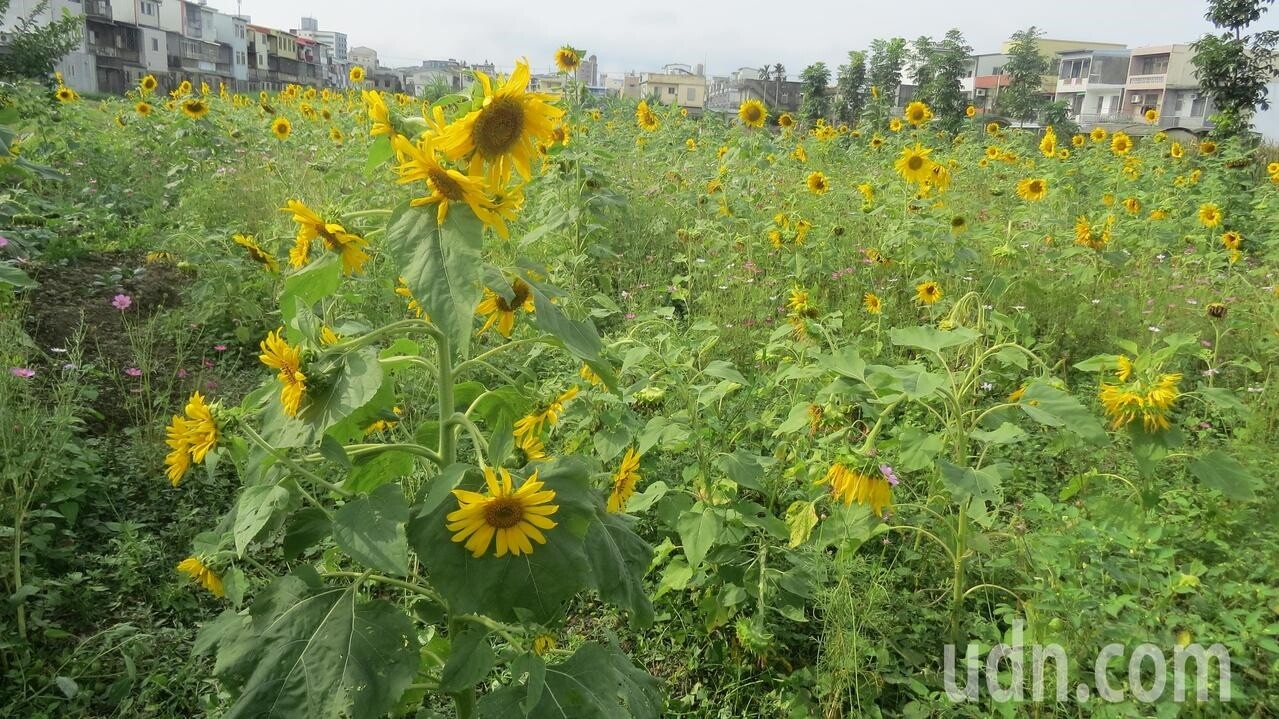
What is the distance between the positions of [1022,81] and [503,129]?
21.1 metres

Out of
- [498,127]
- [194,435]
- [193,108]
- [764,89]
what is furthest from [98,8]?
[498,127]

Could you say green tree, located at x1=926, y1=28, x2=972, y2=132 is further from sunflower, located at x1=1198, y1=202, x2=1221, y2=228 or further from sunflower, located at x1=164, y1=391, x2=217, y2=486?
sunflower, located at x1=164, y1=391, x2=217, y2=486

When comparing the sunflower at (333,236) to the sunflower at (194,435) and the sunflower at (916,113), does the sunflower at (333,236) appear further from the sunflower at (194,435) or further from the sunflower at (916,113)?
the sunflower at (916,113)

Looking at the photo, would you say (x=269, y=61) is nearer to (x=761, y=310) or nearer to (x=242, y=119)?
(x=242, y=119)

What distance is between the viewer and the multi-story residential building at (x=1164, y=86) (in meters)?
46.2

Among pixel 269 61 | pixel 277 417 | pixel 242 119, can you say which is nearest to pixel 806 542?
pixel 277 417

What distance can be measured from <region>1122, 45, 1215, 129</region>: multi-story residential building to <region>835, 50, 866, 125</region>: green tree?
34.5m

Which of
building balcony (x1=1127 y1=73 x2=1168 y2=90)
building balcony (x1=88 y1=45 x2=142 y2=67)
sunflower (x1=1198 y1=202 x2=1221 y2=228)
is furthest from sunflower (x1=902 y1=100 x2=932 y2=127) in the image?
building balcony (x1=1127 y1=73 x2=1168 y2=90)

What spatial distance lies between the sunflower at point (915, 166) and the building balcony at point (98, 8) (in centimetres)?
5390

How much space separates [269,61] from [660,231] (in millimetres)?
72808

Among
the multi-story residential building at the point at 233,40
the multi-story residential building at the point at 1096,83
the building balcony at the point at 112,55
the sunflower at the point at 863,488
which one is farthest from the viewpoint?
the multi-story residential building at the point at 233,40

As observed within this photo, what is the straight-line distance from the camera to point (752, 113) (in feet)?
21.2

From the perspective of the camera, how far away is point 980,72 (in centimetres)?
5981

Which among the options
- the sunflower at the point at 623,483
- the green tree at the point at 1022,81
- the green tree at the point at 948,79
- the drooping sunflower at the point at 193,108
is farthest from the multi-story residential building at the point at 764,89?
the sunflower at the point at 623,483
